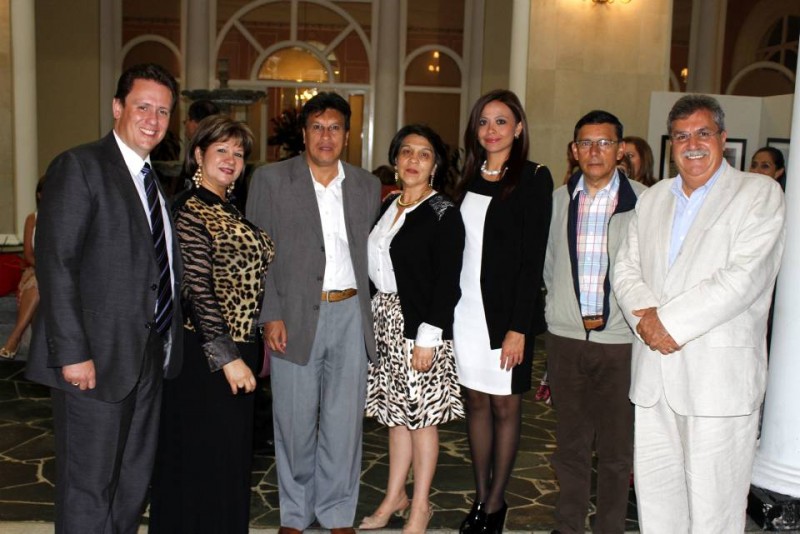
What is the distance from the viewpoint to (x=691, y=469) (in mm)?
3250

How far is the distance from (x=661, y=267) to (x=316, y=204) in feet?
4.90

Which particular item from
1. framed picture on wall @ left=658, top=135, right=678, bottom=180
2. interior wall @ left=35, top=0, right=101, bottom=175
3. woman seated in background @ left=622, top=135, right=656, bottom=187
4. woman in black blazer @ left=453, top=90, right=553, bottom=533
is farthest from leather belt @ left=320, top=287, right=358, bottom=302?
interior wall @ left=35, top=0, right=101, bottom=175

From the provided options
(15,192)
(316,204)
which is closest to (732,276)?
(316,204)

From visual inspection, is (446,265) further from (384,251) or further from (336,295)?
(336,295)

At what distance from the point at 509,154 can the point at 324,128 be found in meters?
0.83

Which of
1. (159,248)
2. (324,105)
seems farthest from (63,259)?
(324,105)

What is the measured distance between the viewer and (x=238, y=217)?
3443 millimetres

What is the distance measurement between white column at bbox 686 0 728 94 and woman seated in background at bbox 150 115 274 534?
13.5 metres

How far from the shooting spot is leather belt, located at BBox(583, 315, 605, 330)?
11.9 ft

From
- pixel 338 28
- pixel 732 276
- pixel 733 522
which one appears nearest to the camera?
pixel 732 276

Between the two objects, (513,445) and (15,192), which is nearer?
(513,445)

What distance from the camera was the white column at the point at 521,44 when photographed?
348 inches

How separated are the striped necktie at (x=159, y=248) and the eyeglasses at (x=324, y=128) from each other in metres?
0.89

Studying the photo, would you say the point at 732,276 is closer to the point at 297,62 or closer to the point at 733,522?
the point at 733,522
